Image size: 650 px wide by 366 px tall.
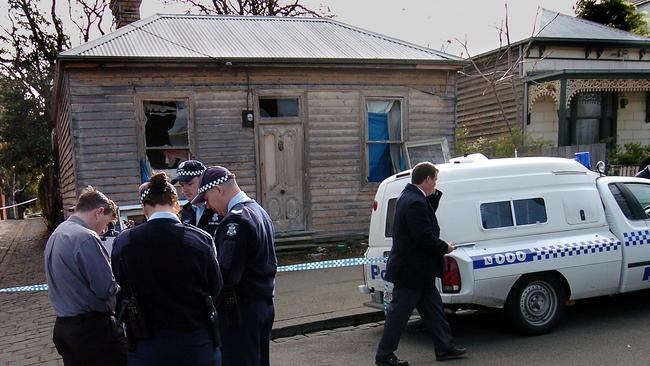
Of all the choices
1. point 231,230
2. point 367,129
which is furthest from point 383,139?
point 231,230

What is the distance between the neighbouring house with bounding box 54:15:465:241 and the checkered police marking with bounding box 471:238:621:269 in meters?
5.57

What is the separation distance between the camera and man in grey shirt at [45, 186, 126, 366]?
344cm

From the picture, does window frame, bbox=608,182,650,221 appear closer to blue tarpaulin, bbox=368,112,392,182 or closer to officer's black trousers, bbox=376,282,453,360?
officer's black trousers, bbox=376,282,453,360

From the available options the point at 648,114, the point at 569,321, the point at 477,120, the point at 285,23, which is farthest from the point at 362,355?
the point at 648,114

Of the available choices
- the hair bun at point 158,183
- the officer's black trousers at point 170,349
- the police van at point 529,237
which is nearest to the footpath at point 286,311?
the police van at point 529,237

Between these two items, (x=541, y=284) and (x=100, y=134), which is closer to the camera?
(x=541, y=284)

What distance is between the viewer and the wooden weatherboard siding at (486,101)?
50.9 ft

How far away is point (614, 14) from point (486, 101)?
6531 mm

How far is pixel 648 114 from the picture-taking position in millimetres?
15922

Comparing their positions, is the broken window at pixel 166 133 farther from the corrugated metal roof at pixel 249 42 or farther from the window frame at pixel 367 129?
the window frame at pixel 367 129

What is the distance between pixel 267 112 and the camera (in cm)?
1072

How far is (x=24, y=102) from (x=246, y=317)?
57.8 feet

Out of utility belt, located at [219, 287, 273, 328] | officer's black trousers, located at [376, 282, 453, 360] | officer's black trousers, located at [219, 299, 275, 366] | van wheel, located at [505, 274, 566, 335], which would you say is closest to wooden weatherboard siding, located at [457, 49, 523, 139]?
van wheel, located at [505, 274, 566, 335]

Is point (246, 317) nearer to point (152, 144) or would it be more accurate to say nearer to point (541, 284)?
point (541, 284)
